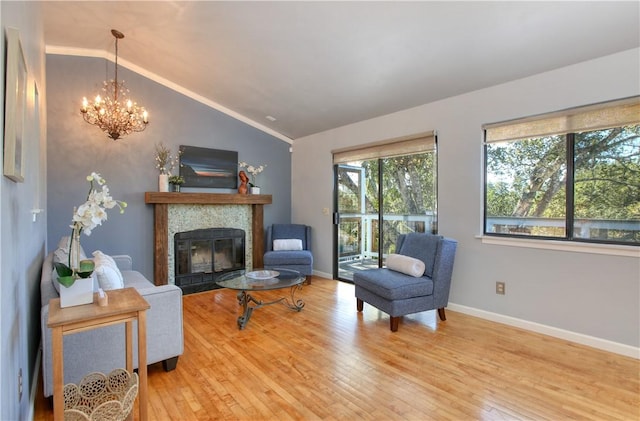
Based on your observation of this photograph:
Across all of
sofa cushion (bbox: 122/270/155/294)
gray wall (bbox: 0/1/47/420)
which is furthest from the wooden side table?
sofa cushion (bbox: 122/270/155/294)

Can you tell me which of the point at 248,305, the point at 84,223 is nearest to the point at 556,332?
the point at 248,305

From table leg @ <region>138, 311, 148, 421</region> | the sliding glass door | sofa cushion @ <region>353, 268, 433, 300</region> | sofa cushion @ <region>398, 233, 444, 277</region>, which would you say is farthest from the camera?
the sliding glass door

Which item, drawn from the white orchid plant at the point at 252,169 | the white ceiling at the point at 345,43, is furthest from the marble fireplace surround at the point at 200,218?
the white ceiling at the point at 345,43

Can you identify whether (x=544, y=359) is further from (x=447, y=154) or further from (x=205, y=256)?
(x=205, y=256)

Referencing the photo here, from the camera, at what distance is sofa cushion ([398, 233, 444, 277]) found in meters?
3.29

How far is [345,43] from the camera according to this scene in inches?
117

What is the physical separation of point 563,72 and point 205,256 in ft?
15.7

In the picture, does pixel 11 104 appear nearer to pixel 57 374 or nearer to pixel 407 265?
pixel 57 374

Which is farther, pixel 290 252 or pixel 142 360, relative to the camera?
pixel 290 252

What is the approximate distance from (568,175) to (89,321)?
147 inches

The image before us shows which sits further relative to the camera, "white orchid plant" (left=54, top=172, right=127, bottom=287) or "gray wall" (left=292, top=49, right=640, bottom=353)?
"gray wall" (left=292, top=49, right=640, bottom=353)

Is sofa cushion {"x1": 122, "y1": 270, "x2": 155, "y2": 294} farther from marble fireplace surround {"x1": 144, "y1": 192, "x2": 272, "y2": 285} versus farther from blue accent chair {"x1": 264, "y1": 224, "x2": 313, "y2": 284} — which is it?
blue accent chair {"x1": 264, "y1": 224, "x2": 313, "y2": 284}

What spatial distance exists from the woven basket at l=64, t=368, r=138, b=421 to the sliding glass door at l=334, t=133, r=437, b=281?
3296 millimetres

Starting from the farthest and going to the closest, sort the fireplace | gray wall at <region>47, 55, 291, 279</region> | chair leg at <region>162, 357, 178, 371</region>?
the fireplace < gray wall at <region>47, 55, 291, 279</region> < chair leg at <region>162, 357, 178, 371</region>
